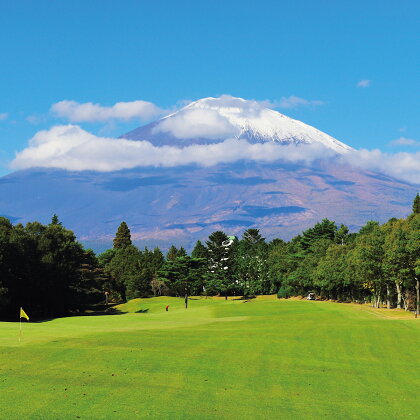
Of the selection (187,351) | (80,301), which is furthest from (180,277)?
(187,351)

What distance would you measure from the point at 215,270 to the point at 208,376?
431 ft

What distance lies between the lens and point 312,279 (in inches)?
4970

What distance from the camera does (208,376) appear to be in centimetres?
2798

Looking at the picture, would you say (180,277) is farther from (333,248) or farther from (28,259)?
(28,259)

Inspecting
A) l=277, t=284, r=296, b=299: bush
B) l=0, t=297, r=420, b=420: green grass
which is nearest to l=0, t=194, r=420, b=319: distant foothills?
l=277, t=284, r=296, b=299: bush

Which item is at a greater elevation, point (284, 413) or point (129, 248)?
point (129, 248)

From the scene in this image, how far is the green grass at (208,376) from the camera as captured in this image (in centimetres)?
2178

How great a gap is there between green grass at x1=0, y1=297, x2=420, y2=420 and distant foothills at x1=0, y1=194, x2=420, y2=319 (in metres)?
37.5

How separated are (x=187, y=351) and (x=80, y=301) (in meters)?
78.8

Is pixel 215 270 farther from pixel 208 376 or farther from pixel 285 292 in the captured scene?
pixel 208 376

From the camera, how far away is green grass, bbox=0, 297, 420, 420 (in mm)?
21781

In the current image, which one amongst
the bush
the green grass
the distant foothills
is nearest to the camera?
the green grass

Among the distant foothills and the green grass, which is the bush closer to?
the distant foothills

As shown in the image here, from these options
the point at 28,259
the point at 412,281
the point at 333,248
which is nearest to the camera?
the point at 412,281
